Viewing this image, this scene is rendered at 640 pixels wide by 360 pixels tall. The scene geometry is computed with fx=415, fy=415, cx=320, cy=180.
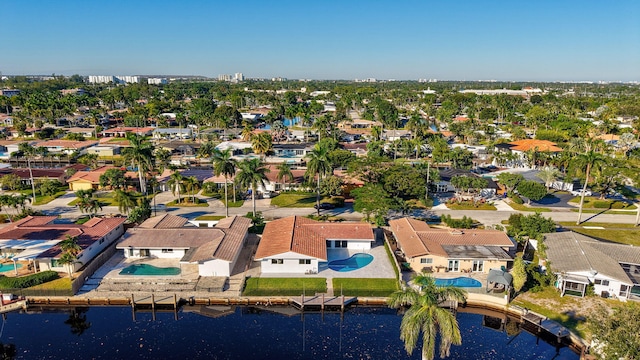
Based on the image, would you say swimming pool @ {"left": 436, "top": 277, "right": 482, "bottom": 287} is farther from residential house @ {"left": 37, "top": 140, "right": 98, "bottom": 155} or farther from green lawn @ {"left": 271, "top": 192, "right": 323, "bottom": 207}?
residential house @ {"left": 37, "top": 140, "right": 98, "bottom": 155}

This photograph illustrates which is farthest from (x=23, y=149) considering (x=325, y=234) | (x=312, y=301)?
(x=312, y=301)

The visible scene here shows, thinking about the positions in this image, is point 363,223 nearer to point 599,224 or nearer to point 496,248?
point 496,248

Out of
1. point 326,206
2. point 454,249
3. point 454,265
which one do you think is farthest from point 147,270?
point 454,249

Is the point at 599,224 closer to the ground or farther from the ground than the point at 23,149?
closer to the ground

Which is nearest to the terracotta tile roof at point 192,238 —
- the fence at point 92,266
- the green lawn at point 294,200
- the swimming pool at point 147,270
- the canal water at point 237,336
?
the fence at point 92,266

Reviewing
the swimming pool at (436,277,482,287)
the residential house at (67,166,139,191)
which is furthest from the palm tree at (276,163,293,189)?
the swimming pool at (436,277,482,287)

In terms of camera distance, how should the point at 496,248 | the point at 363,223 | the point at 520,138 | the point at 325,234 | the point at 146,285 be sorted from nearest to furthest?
the point at 146,285
the point at 496,248
the point at 325,234
the point at 363,223
the point at 520,138

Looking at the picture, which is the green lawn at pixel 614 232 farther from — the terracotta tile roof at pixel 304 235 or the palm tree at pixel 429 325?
the palm tree at pixel 429 325
